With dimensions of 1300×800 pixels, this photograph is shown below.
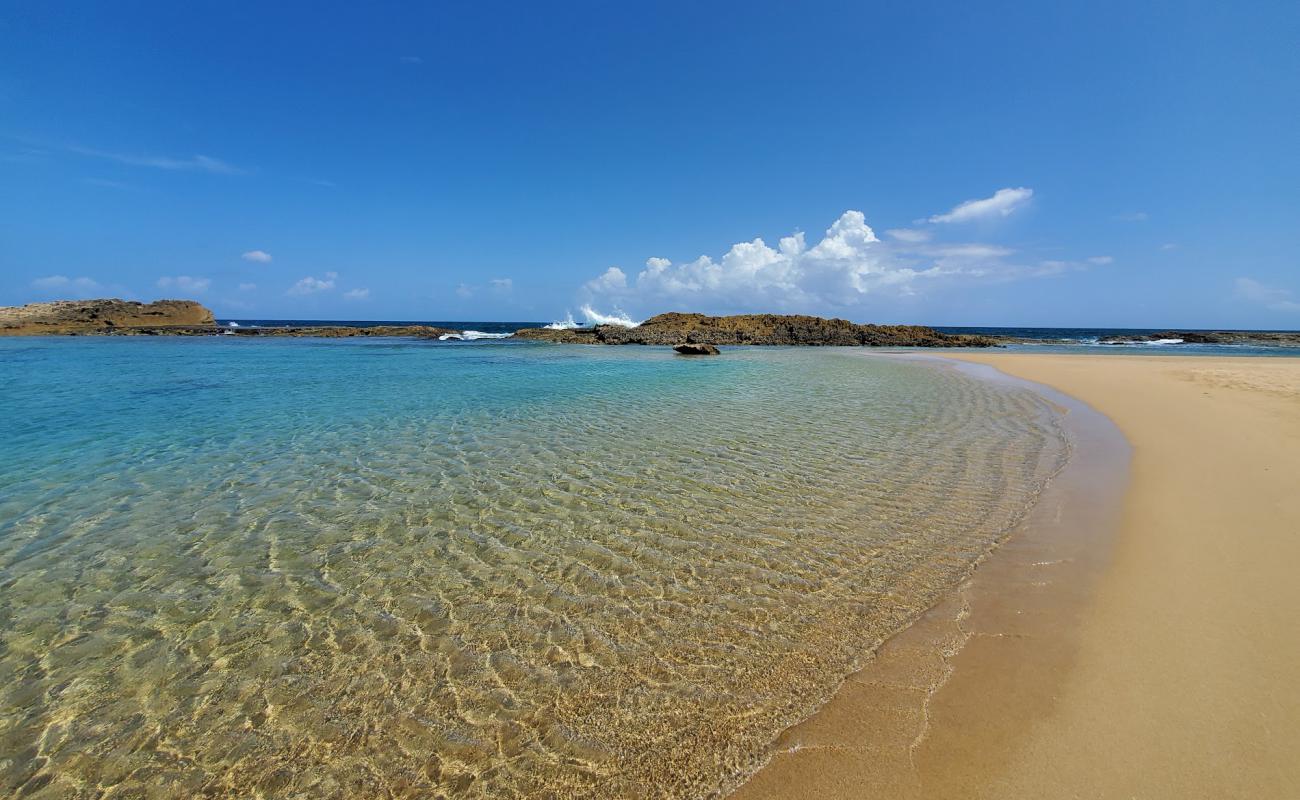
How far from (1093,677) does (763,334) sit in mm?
57077

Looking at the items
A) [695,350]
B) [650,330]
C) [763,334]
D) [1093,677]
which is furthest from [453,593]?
[763,334]

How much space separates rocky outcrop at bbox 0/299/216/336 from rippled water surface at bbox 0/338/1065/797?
70.3 m

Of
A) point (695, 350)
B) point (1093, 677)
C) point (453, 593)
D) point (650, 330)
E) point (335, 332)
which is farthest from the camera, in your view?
point (335, 332)

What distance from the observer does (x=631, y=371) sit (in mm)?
25141

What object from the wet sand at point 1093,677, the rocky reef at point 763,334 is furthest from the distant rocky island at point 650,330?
the wet sand at point 1093,677

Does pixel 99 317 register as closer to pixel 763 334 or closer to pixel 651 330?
pixel 651 330

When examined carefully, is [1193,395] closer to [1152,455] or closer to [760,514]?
[1152,455]

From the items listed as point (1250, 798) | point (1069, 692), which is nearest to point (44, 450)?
point (1069, 692)

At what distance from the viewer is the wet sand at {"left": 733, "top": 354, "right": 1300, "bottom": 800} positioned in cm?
271

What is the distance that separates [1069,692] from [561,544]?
4.24 m

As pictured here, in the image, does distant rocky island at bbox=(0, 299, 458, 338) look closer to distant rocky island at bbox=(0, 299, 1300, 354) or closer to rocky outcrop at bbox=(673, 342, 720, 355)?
distant rocky island at bbox=(0, 299, 1300, 354)

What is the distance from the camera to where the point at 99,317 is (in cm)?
6353

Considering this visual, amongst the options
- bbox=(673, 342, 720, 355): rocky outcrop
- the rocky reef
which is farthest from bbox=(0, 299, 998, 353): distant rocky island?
bbox=(673, 342, 720, 355): rocky outcrop

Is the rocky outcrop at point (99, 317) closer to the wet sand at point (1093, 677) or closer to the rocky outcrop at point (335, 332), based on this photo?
the rocky outcrop at point (335, 332)
